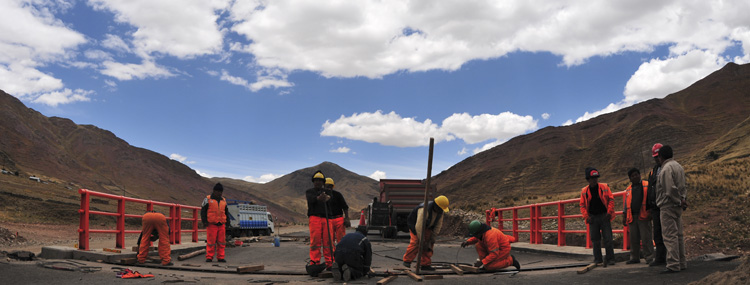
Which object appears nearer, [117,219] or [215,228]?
[215,228]

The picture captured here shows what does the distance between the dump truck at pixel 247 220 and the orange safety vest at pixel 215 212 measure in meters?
13.7

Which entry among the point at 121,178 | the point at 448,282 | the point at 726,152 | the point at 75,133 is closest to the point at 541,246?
the point at 448,282

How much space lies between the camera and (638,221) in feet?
29.0

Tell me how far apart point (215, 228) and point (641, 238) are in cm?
812

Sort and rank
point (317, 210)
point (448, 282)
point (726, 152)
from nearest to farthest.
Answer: point (448, 282) → point (317, 210) → point (726, 152)

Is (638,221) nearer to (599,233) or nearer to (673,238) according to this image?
(599,233)

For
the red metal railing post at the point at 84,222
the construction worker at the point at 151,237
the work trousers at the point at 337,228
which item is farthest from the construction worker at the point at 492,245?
the red metal railing post at the point at 84,222

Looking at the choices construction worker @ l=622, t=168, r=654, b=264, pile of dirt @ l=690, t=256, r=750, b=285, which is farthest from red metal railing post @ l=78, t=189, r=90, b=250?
pile of dirt @ l=690, t=256, r=750, b=285

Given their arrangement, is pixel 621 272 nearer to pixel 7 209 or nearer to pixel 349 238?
pixel 349 238

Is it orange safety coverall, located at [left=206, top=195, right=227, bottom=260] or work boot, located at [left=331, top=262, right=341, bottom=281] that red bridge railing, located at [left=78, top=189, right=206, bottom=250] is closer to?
orange safety coverall, located at [left=206, top=195, right=227, bottom=260]

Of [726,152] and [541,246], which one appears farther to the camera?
[726,152]

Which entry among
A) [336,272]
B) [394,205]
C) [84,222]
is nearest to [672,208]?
[336,272]

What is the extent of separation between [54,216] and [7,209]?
9.77ft

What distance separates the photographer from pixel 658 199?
7758 millimetres
